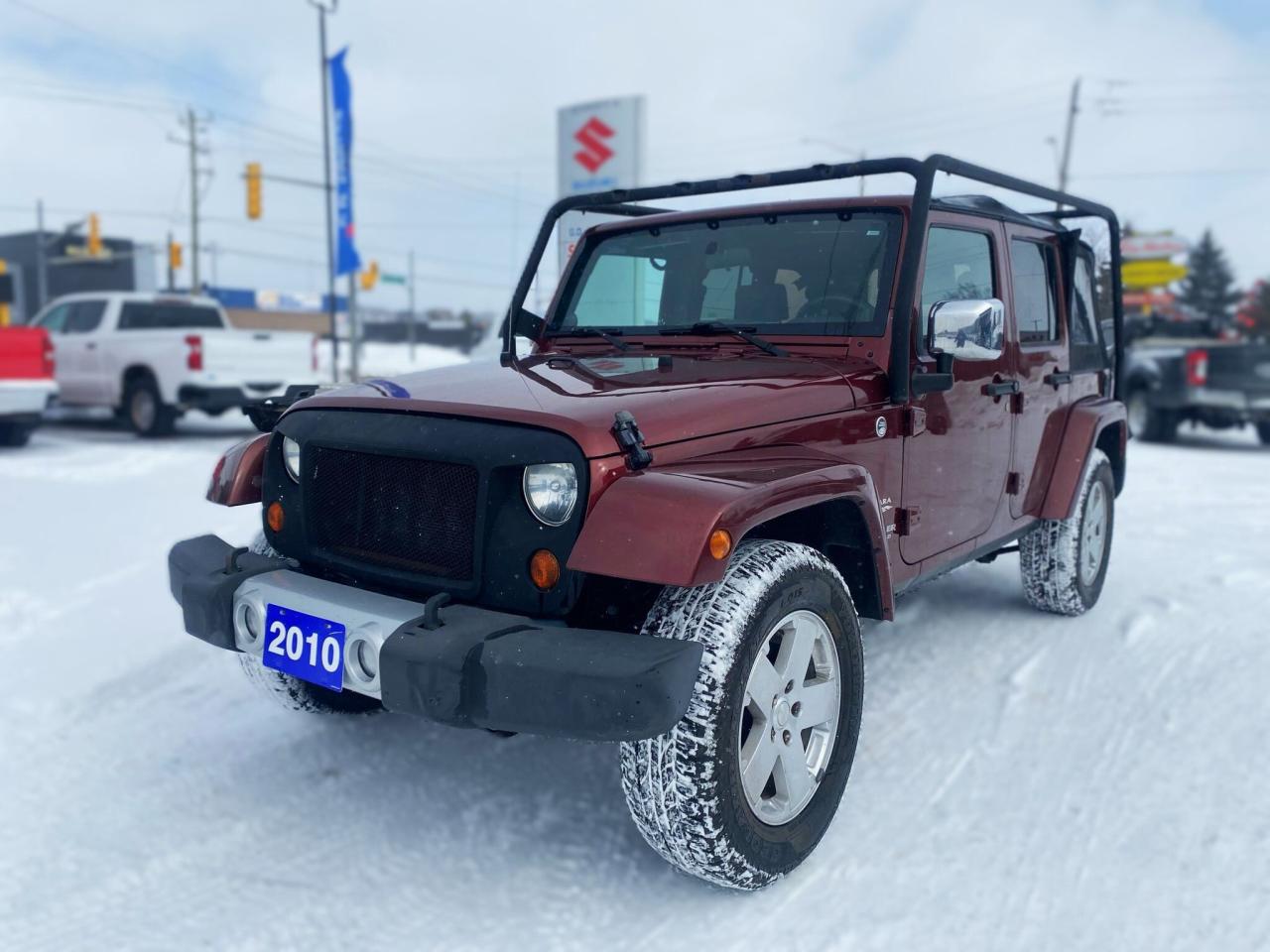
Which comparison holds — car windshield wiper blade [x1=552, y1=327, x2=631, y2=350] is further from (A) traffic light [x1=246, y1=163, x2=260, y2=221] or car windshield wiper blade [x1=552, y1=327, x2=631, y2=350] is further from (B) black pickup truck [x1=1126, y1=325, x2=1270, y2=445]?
(A) traffic light [x1=246, y1=163, x2=260, y2=221]

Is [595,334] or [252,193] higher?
[252,193]

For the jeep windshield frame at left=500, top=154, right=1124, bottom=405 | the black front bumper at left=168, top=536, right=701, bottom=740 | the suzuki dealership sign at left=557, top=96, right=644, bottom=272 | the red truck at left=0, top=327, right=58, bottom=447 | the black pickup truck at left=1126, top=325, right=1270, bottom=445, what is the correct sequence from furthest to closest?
the suzuki dealership sign at left=557, top=96, right=644, bottom=272
the black pickup truck at left=1126, top=325, right=1270, bottom=445
the red truck at left=0, top=327, right=58, bottom=447
the jeep windshield frame at left=500, top=154, right=1124, bottom=405
the black front bumper at left=168, top=536, right=701, bottom=740

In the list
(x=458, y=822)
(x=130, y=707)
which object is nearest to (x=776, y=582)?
(x=458, y=822)

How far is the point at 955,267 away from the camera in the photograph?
3.72 m

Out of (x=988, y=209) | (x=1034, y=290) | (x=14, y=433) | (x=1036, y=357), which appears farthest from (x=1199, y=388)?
(x=14, y=433)

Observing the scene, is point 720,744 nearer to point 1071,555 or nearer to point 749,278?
point 749,278

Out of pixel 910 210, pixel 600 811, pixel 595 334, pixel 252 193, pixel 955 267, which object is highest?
pixel 252 193

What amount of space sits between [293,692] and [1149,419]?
40.9 ft

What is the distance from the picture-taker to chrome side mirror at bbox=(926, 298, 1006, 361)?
3.05 metres

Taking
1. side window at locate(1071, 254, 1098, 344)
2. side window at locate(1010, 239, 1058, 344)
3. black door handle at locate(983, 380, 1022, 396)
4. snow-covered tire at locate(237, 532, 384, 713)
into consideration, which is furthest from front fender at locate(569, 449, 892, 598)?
side window at locate(1071, 254, 1098, 344)

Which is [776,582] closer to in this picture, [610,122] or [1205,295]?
[610,122]

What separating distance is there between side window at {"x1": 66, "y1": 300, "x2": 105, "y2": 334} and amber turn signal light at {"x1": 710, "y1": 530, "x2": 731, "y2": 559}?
512 inches

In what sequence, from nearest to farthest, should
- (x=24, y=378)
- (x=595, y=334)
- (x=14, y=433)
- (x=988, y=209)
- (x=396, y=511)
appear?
1. (x=396, y=511)
2. (x=595, y=334)
3. (x=988, y=209)
4. (x=24, y=378)
5. (x=14, y=433)

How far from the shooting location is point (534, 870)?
106 inches
